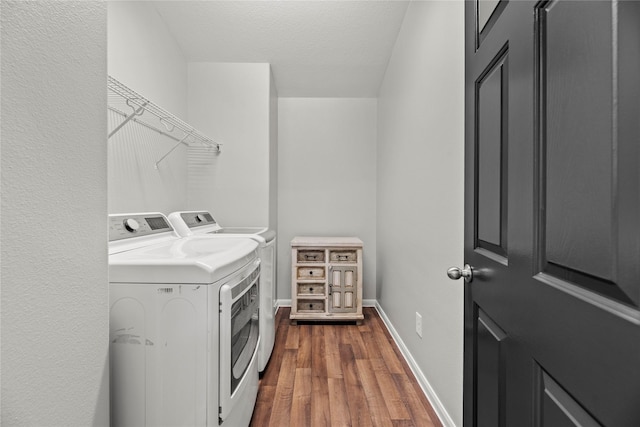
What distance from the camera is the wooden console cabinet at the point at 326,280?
120 inches

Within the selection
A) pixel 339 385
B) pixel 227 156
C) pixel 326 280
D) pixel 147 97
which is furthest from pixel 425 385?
pixel 147 97

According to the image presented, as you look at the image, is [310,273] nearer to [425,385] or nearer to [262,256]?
[262,256]

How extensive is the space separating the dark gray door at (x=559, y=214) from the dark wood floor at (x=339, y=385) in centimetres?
96

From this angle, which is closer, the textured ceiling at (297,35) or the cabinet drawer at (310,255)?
the textured ceiling at (297,35)

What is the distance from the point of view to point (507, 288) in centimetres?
71

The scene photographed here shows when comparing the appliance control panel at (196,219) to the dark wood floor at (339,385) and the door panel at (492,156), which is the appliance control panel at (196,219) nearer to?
the dark wood floor at (339,385)

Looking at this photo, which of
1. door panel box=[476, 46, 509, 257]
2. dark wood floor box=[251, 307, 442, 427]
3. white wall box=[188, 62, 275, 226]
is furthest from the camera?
white wall box=[188, 62, 275, 226]

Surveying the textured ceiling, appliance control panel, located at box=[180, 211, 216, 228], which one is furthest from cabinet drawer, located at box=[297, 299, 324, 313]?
the textured ceiling

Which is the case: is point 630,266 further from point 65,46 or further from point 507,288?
point 65,46

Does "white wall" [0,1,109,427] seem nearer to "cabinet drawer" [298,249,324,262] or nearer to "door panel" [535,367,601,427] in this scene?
"door panel" [535,367,601,427]

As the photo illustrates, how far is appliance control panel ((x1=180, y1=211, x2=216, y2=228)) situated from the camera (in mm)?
2197

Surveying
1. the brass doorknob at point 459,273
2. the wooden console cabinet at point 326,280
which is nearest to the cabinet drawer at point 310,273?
the wooden console cabinet at point 326,280

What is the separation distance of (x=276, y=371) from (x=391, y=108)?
7.62 ft

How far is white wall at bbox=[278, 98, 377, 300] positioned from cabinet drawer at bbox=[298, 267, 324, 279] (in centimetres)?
59
